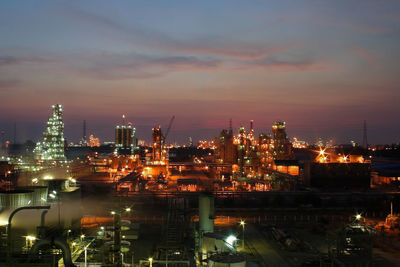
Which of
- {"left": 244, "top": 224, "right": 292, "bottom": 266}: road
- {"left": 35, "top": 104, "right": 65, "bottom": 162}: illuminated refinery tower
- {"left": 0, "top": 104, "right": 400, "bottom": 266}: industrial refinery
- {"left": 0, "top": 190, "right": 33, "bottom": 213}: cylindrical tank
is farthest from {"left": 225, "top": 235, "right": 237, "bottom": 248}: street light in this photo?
{"left": 35, "top": 104, "right": 65, "bottom": 162}: illuminated refinery tower

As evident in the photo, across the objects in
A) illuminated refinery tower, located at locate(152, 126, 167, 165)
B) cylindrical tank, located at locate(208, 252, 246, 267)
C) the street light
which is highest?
illuminated refinery tower, located at locate(152, 126, 167, 165)

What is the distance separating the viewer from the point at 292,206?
3578 cm

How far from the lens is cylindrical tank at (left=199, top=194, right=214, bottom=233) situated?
17.5 metres

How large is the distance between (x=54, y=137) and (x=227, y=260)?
77.3 meters

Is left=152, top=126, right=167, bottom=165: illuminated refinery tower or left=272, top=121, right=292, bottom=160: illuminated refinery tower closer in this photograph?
left=152, top=126, right=167, bottom=165: illuminated refinery tower

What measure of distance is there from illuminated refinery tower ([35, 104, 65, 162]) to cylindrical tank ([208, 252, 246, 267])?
75.5m

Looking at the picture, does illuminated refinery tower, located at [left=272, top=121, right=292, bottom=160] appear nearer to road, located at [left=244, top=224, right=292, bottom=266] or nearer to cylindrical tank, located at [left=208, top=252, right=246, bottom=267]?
road, located at [left=244, top=224, right=292, bottom=266]

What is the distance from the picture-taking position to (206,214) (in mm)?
17781

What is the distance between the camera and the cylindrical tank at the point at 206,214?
57.6 ft

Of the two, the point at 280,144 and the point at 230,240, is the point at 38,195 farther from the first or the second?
the point at 280,144

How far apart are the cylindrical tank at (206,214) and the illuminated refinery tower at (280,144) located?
49155mm

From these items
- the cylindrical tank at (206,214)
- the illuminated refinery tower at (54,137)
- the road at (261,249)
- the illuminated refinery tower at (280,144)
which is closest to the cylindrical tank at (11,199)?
the cylindrical tank at (206,214)

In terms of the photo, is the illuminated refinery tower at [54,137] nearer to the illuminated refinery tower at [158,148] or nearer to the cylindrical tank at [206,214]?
the illuminated refinery tower at [158,148]

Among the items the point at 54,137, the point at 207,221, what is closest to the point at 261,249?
the point at 207,221
